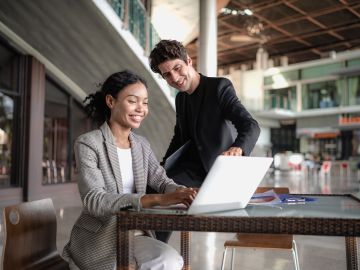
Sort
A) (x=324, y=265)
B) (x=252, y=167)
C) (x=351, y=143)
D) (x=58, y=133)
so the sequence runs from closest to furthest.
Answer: (x=252, y=167)
(x=324, y=265)
(x=58, y=133)
(x=351, y=143)

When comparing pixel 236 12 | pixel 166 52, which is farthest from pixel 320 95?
pixel 166 52

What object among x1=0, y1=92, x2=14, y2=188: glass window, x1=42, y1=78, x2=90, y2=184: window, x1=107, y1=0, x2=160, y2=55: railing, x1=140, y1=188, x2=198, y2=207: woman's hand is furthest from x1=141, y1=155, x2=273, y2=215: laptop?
x1=42, y1=78, x2=90, y2=184: window

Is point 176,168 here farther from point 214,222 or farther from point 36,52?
point 36,52

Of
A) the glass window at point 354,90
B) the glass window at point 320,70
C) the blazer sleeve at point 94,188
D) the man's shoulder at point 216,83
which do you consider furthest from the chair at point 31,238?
the glass window at point 354,90

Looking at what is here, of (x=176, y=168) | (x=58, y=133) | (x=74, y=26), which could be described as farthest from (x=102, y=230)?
(x=58, y=133)

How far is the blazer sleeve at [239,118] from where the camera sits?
7.39 feet

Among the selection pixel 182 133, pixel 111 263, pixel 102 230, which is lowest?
pixel 111 263

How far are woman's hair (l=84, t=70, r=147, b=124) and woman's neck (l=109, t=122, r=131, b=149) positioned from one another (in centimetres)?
9

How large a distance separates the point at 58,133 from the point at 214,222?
989 cm

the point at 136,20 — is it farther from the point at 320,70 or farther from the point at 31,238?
the point at 320,70

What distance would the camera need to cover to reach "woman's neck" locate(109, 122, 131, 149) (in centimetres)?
196

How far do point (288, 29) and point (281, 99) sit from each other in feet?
24.9

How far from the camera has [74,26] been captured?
777cm

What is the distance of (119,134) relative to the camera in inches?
77.3
